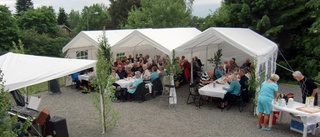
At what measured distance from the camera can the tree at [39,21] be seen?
2739 centimetres

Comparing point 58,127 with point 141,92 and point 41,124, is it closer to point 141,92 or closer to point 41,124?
point 41,124

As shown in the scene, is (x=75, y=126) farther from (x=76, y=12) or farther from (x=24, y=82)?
(x=76, y=12)

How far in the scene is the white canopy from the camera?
16.9ft

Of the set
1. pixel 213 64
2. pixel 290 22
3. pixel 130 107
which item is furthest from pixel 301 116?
pixel 290 22

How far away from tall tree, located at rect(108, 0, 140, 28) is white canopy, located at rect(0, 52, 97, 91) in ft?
85.4

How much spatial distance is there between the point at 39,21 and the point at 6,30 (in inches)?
398

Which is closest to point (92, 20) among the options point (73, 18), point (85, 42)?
point (73, 18)

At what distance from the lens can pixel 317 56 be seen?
40.0ft

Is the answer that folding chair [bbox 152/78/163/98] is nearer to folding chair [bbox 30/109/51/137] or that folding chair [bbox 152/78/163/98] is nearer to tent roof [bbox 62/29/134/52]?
tent roof [bbox 62/29/134/52]

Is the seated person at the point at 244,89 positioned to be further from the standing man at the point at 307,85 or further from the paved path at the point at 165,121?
the standing man at the point at 307,85

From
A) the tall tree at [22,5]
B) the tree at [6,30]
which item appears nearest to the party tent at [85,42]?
the tree at [6,30]

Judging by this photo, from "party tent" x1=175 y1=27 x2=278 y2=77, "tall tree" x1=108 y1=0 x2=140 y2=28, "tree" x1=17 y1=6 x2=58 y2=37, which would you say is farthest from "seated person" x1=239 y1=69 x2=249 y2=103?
"tall tree" x1=108 y1=0 x2=140 y2=28

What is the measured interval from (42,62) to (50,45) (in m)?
14.4

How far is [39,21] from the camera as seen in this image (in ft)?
91.9
